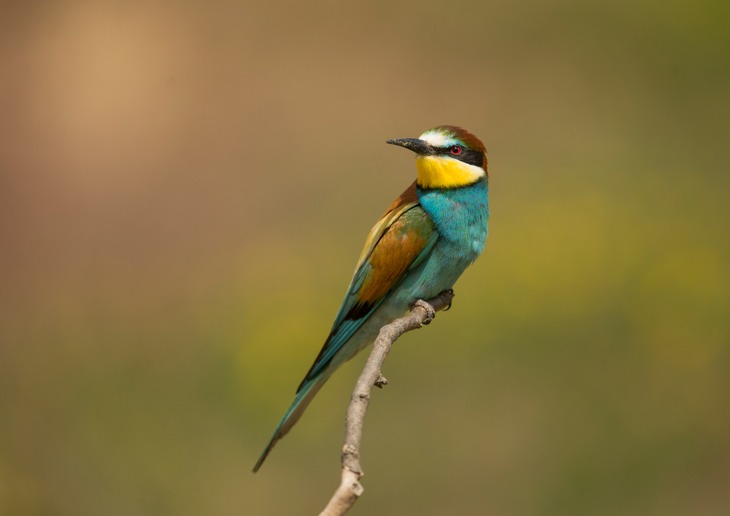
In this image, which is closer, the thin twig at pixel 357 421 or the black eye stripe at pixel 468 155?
the thin twig at pixel 357 421

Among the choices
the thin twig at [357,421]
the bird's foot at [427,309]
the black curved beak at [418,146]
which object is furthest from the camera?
the bird's foot at [427,309]

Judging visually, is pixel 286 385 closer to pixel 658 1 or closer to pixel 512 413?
pixel 512 413

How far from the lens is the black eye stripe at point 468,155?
60.4 inches

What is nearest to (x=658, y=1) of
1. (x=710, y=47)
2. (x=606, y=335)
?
(x=710, y=47)

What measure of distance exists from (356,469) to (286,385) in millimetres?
1986

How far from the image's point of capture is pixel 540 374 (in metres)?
2.80

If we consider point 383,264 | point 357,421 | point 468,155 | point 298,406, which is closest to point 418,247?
point 383,264

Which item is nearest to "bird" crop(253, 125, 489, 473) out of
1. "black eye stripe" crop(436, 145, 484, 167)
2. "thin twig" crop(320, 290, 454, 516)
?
"black eye stripe" crop(436, 145, 484, 167)

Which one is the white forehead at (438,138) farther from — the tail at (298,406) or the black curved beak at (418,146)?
the tail at (298,406)

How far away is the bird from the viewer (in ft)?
5.20

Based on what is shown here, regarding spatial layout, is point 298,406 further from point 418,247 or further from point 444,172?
point 444,172

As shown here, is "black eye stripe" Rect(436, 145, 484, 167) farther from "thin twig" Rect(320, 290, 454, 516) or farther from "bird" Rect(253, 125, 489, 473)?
"thin twig" Rect(320, 290, 454, 516)

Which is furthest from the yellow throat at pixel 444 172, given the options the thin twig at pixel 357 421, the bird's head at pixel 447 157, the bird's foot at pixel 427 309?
the thin twig at pixel 357 421

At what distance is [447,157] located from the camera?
1.55 metres
